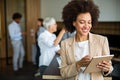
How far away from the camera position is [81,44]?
6.36 feet

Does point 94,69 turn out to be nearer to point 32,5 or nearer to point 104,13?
point 104,13

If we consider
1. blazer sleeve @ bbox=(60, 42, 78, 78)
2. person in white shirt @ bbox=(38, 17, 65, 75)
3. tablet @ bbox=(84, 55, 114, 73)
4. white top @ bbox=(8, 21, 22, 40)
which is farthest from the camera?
white top @ bbox=(8, 21, 22, 40)

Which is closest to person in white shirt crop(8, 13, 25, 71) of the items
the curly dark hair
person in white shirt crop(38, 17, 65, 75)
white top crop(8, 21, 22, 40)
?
white top crop(8, 21, 22, 40)

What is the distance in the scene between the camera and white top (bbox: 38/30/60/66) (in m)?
A: 3.52

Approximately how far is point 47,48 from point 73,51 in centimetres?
169

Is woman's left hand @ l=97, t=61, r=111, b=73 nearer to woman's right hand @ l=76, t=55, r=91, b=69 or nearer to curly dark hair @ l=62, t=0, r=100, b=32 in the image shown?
woman's right hand @ l=76, t=55, r=91, b=69

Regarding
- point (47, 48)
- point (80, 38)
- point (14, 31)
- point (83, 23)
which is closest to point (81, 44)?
point (80, 38)

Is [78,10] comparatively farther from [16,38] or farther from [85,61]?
[16,38]

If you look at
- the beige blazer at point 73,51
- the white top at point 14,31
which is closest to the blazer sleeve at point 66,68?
the beige blazer at point 73,51

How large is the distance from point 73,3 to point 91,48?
1.13 feet

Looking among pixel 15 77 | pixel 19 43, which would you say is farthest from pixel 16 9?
pixel 15 77

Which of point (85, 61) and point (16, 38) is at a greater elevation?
point (85, 61)

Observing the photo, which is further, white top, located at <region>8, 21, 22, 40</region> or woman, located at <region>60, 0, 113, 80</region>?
white top, located at <region>8, 21, 22, 40</region>

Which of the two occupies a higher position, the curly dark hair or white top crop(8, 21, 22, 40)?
the curly dark hair
